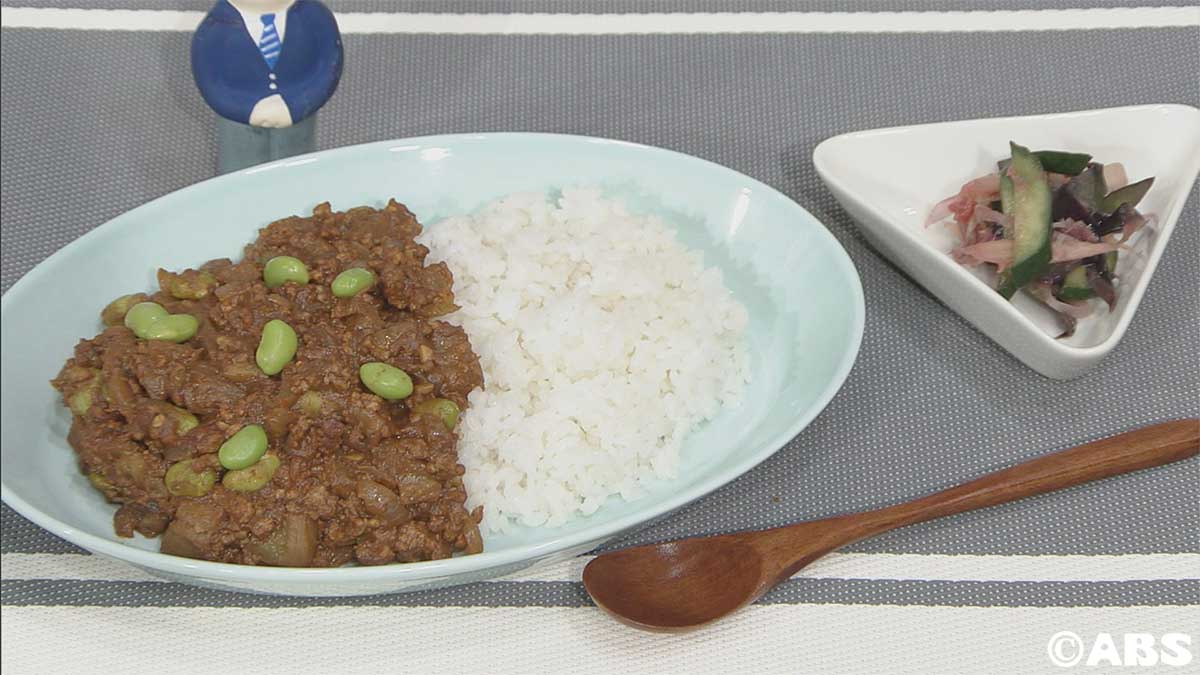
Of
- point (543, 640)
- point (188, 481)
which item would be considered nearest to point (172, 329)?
point (188, 481)

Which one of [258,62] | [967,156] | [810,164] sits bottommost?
[810,164]

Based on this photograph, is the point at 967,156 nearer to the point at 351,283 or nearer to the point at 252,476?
the point at 351,283

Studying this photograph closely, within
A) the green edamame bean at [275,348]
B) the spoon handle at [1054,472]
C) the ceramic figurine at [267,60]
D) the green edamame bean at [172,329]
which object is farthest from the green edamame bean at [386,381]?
the spoon handle at [1054,472]

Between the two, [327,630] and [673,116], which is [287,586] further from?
[673,116]

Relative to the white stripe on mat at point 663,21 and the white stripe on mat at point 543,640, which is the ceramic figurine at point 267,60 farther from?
the white stripe on mat at point 543,640

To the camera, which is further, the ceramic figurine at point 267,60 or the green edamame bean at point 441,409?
the ceramic figurine at point 267,60

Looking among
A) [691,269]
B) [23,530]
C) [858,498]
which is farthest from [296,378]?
[858,498]
